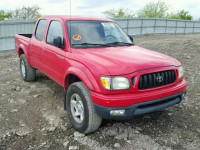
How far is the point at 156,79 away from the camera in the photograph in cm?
290

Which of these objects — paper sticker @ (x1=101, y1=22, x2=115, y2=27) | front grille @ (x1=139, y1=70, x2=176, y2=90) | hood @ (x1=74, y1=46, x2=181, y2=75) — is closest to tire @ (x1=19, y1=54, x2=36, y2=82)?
paper sticker @ (x1=101, y1=22, x2=115, y2=27)

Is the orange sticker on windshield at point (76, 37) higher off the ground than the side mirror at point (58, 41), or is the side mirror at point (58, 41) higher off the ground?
the orange sticker on windshield at point (76, 37)

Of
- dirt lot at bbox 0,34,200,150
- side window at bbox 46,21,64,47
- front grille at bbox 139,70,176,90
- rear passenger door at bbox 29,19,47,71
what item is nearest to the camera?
front grille at bbox 139,70,176,90

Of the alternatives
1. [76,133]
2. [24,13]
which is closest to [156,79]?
[76,133]

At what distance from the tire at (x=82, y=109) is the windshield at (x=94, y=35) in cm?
88

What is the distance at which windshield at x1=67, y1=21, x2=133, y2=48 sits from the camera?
12.1 ft

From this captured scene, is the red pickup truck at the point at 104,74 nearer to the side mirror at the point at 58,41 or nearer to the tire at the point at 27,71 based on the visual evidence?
the side mirror at the point at 58,41

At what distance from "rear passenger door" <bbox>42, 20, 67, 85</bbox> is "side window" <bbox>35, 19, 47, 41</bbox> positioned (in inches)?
13.5

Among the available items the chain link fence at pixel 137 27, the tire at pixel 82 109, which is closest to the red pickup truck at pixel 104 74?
the tire at pixel 82 109

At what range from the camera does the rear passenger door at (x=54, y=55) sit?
145 inches

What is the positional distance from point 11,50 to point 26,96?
768 cm

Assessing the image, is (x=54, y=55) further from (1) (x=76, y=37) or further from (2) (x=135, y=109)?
(2) (x=135, y=109)

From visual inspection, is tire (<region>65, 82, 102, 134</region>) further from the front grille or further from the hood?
the front grille

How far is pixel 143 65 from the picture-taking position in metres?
2.88
